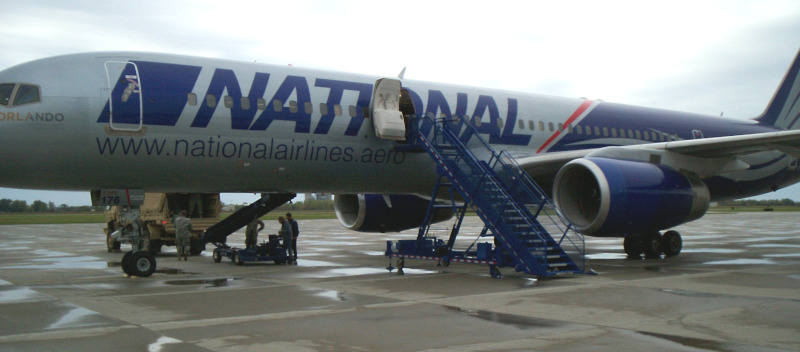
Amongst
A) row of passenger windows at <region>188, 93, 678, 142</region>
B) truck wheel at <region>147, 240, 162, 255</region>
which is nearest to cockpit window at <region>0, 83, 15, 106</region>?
row of passenger windows at <region>188, 93, 678, 142</region>

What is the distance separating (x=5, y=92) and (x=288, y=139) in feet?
14.4

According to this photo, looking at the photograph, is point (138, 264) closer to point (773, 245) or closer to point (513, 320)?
point (513, 320)

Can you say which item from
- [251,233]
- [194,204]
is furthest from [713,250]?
[194,204]

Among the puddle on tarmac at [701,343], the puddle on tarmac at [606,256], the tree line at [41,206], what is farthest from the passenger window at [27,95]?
the tree line at [41,206]

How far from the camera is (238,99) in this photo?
39.5 feet

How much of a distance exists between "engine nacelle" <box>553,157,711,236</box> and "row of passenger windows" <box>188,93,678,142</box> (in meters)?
2.59

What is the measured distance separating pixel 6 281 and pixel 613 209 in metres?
10.2

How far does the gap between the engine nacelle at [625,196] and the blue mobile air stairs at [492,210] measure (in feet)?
1.36

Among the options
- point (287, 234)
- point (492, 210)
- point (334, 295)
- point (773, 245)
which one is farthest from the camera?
point (773, 245)

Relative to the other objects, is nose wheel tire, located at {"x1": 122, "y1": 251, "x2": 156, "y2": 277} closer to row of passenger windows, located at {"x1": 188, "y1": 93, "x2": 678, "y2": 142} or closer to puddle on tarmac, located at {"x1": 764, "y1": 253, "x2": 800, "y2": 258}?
row of passenger windows, located at {"x1": 188, "y1": 93, "x2": 678, "y2": 142}

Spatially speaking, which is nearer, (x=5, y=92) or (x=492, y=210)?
(x=5, y=92)

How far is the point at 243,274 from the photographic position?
12.9 m

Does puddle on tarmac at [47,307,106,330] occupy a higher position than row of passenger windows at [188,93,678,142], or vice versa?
row of passenger windows at [188,93,678,142]

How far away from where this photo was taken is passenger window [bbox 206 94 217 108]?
11.7 metres
